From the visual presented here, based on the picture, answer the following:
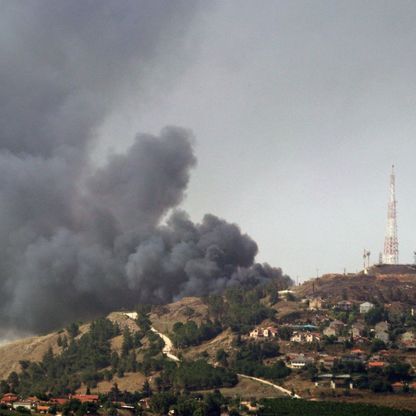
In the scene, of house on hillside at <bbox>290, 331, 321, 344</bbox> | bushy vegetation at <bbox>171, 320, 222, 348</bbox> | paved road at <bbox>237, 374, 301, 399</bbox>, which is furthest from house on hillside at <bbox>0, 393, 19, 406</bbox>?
house on hillside at <bbox>290, 331, 321, 344</bbox>

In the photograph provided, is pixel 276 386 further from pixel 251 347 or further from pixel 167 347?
pixel 167 347

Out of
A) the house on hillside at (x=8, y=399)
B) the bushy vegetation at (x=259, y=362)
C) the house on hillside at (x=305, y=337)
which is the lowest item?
the house on hillside at (x=8, y=399)

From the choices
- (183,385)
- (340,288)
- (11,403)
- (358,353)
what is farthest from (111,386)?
(340,288)


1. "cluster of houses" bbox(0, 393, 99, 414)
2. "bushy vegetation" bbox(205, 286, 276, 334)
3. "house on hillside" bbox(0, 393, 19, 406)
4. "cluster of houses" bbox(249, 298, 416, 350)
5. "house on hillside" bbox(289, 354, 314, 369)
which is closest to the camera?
"cluster of houses" bbox(0, 393, 99, 414)

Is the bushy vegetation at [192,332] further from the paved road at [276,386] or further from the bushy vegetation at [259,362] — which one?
the paved road at [276,386]

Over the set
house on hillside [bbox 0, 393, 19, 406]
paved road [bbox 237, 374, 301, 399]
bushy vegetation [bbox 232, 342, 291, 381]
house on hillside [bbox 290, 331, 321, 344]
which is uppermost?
house on hillside [bbox 290, 331, 321, 344]

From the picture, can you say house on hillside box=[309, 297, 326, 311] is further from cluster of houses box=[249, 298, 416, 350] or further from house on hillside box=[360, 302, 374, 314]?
house on hillside box=[360, 302, 374, 314]

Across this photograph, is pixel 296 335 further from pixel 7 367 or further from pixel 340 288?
pixel 7 367

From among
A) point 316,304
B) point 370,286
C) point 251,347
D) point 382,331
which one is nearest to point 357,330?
point 382,331

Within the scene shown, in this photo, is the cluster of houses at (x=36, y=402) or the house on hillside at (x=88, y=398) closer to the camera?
the cluster of houses at (x=36, y=402)

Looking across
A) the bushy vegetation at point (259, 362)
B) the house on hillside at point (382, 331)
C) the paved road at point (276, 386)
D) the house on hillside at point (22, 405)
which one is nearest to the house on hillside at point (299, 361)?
the bushy vegetation at point (259, 362)

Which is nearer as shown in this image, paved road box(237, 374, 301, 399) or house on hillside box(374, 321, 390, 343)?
paved road box(237, 374, 301, 399)

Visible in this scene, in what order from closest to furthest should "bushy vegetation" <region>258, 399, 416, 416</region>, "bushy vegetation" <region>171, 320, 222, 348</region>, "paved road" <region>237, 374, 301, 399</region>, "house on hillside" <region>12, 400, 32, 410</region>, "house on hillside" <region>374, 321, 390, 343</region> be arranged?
1. "bushy vegetation" <region>258, 399, 416, 416</region>
2. "house on hillside" <region>12, 400, 32, 410</region>
3. "paved road" <region>237, 374, 301, 399</region>
4. "house on hillside" <region>374, 321, 390, 343</region>
5. "bushy vegetation" <region>171, 320, 222, 348</region>
